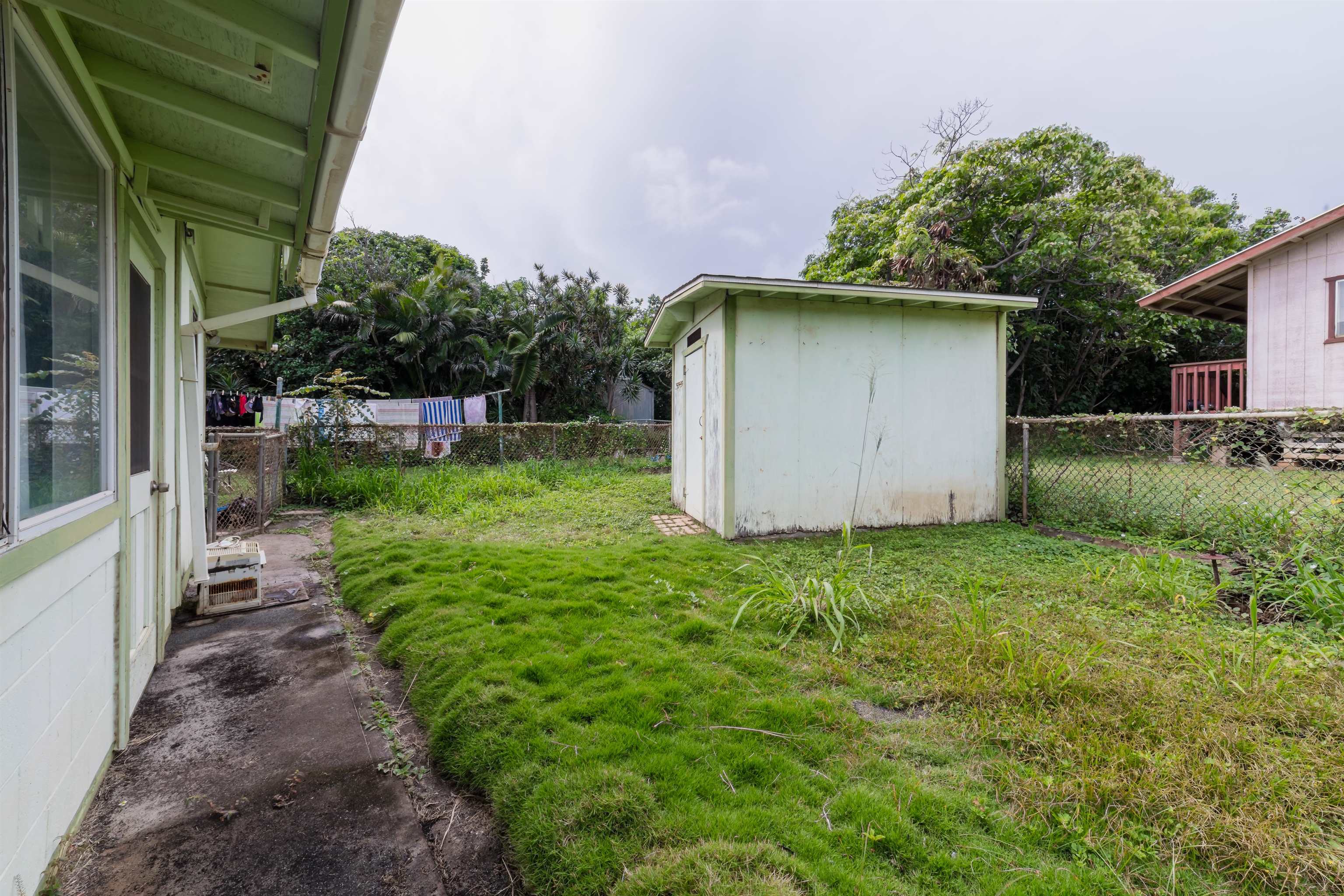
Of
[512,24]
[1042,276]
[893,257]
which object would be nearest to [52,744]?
[512,24]

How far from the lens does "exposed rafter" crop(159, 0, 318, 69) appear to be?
4.91ft

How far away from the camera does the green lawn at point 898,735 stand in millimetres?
1443

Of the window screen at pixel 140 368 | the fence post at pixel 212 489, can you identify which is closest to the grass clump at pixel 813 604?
the window screen at pixel 140 368

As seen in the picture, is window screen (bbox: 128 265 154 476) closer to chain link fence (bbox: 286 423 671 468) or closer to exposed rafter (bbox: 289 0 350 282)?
exposed rafter (bbox: 289 0 350 282)

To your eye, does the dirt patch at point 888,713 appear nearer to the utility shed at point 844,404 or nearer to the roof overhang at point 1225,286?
the utility shed at point 844,404

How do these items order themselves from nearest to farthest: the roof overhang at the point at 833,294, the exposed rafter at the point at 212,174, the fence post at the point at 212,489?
the exposed rafter at the point at 212,174
the fence post at the point at 212,489
the roof overhang at the point at 833,294

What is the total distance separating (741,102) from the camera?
594 inches

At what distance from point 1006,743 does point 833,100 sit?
16.9m

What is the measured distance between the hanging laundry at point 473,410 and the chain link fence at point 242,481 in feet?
23.3

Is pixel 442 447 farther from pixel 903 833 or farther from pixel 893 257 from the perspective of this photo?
pixel 893 257

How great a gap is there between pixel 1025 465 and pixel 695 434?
3725 mm

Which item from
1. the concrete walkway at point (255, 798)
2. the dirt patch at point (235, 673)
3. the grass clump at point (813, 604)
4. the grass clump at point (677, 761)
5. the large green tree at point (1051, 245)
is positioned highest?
the large green tree at point (1051, 245)

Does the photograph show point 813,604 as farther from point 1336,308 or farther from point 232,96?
point 1336,308

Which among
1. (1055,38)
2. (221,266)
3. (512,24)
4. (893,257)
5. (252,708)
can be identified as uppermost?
(1055,38)
